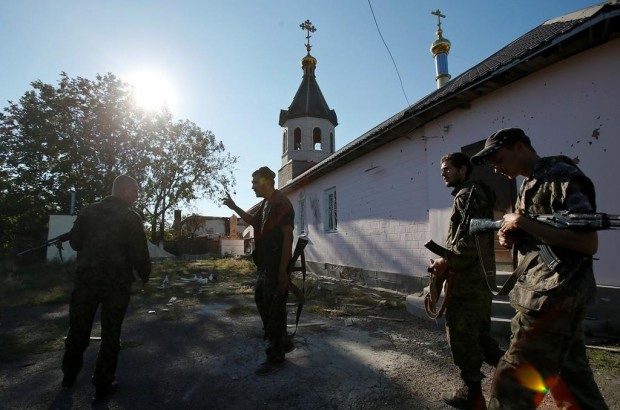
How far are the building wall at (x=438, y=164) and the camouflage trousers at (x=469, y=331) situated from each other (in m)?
3.13

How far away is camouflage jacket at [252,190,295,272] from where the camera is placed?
3408 mm

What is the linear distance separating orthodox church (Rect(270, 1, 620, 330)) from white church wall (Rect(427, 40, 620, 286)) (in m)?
0.01

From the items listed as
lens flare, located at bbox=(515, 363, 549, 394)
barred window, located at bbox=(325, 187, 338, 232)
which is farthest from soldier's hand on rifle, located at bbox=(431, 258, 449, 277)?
barred window, located at bbox=(325, 187, 338, 232)

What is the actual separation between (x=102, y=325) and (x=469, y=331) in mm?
3081

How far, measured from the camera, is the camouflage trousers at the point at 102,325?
9.30 feet

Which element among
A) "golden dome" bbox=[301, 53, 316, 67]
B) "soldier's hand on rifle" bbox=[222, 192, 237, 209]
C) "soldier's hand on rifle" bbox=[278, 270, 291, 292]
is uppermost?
"golden dome" bbox=[301, 53, 316, 67]

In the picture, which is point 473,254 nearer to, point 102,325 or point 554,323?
point 554,323

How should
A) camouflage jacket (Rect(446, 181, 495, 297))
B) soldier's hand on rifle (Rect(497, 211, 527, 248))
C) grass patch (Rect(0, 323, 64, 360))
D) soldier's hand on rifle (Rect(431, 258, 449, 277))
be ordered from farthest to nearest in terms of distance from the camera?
grass patch (Rect(0, 323, 64, 360)), soldier's hand on rifle (Rect(431, 258, 449, 277)), camouflage jacket (Rect(446, 181, 495, 297)), soldier's hand on rifle (Rect(497, 211, 527, 248))

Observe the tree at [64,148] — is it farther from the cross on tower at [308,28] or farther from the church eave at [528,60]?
the church eave at [528,60]

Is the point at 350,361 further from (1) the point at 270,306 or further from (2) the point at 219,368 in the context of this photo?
(2) the point at 219,368

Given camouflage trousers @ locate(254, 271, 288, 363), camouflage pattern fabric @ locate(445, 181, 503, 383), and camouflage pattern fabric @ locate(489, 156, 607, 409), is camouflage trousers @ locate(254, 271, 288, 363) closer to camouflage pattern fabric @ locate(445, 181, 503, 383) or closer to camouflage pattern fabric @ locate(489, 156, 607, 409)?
camouflage pattern fabric @ locate(445, 181, 503, 383)

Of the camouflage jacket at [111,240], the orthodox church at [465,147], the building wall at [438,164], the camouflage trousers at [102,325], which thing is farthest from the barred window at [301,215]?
the camouflage trousers at [102,325]

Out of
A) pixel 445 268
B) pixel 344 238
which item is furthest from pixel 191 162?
pixel 445 268

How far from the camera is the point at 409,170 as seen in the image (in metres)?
7.80
